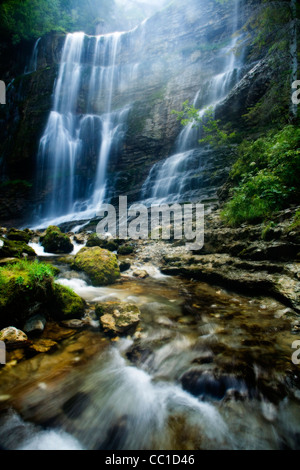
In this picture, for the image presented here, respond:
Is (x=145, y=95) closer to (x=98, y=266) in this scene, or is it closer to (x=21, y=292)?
(x=98, y=266)

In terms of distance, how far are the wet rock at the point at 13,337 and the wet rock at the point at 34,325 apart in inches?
6.2

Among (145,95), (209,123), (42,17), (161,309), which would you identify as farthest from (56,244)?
(42,17)

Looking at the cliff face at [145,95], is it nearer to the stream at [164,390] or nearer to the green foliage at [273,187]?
the green foliage at [273,187]

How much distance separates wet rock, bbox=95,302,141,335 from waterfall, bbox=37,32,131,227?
50.1 ft

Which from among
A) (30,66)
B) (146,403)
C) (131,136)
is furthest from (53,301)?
(30,66)

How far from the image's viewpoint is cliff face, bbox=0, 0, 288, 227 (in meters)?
19.2

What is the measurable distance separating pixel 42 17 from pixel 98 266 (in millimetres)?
39175

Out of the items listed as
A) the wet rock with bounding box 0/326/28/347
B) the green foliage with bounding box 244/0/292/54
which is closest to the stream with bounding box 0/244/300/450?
the wet rock with bounding box 0/326/28/347

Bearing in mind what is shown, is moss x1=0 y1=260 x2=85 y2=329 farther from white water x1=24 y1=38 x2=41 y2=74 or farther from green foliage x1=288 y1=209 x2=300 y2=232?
white water x1=24 y1=38 x2=41 y2=74

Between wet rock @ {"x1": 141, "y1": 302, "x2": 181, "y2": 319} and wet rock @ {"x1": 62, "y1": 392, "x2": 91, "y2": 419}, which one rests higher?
wet rock @ {"x1": 141, "y1": 302, "x2": 181, "y2": 319}

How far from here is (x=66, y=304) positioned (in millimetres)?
3562

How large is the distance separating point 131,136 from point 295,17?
50.7 ft

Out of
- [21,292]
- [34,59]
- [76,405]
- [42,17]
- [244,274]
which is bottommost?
[76,405]
